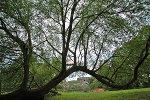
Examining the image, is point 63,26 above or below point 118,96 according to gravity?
above

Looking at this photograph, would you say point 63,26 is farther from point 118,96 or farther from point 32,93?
point 118,96

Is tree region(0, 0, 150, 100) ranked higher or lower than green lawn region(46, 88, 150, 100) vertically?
higher

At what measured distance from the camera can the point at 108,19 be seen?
36.1 ft

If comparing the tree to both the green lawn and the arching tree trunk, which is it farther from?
the green lawn

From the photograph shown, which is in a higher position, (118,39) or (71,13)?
(71,13)

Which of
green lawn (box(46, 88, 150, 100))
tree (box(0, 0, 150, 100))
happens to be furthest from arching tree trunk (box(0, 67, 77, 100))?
green lawn (box(46, 88, 150, 100))

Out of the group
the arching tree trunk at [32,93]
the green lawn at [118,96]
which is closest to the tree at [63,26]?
the arching tree trunk at [32,93]

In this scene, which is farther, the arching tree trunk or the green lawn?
the green lawn

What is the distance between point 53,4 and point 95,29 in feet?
9.27

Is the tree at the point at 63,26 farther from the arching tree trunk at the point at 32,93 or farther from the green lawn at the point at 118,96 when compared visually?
the green lawn at the point at 118,96

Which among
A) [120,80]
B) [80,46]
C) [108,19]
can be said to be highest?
[108,19]

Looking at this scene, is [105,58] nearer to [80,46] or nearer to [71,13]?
[80,46]

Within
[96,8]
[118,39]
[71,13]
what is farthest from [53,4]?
[118,39]

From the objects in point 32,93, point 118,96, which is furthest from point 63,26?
point 118,96
